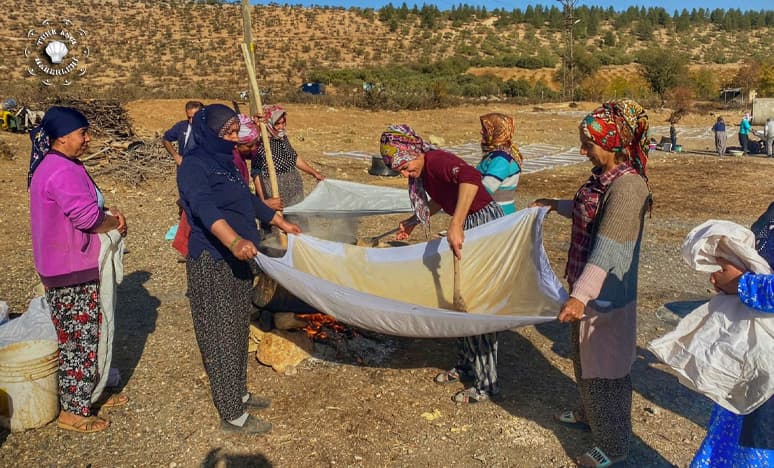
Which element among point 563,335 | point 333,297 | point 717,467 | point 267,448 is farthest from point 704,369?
point 563,335

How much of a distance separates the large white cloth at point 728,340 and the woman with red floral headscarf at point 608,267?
32cm

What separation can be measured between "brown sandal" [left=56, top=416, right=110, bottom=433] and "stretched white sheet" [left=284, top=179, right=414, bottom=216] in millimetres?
2034

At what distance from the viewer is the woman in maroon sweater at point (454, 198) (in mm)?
2953

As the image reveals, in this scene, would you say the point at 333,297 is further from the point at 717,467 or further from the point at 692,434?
the point at 692,434

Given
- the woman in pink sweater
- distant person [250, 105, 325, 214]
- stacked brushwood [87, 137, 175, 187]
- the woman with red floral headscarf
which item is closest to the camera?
the woman with red floral headscarf

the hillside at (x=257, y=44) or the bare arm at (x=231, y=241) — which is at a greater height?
the hillside at (x=257, y=44)

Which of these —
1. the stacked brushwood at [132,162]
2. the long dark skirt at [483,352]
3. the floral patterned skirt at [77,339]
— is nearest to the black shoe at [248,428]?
the floral patterned skirt at [77,339]

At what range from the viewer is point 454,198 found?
316cm

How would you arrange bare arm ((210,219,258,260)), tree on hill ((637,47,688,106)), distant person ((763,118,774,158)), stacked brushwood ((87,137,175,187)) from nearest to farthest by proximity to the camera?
bare arm ((210,219,258,260)) → stacked brushwood ((87,137,175,187)) → distant person ((763,118,774,158)) → tree on hill ((637,47,688,106))

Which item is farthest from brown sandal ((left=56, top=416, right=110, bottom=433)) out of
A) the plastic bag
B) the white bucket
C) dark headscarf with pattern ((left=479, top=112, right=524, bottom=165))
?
dark headscarf with pattern ((left=479, top=112, right=524, bottom=165))

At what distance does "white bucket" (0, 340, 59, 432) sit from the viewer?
3.02m

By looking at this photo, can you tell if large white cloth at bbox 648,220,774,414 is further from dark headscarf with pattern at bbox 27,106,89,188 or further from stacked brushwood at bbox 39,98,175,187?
stacked brushwood at bbox 39,98,175,187

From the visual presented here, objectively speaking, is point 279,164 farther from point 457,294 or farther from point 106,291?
point 457,294

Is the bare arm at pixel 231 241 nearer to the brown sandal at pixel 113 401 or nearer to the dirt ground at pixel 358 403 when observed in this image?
the dirt ground at pixel 358 403
